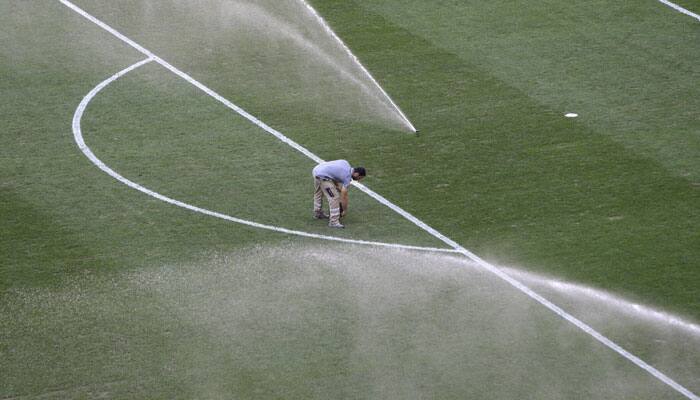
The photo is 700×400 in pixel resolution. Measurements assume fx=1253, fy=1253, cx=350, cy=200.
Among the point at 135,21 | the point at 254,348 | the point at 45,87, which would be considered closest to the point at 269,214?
the point at 254,348

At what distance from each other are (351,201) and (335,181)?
112 cm

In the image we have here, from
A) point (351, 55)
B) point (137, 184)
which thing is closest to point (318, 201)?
point (137, 184)

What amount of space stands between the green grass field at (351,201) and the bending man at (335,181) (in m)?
0.36

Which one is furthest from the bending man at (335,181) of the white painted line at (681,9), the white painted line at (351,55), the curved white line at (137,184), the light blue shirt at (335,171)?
the white painted line at (681,9)

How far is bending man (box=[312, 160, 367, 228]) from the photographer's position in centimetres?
1717

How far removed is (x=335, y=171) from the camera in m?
17.2

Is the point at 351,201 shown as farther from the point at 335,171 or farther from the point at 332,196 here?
the point at 335,171

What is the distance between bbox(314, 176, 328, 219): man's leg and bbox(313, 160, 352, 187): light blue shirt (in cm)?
17

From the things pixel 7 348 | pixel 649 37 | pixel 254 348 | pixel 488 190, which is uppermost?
pixel 649 37

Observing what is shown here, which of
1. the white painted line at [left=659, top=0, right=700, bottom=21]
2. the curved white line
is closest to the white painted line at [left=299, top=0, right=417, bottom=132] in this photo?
the curved white line

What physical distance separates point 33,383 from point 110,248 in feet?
11.0

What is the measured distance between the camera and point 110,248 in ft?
55.3

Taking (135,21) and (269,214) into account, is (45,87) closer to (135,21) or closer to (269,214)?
(135,21)

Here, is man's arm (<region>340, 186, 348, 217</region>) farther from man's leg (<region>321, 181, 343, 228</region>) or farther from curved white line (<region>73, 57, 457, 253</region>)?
curved white line (<region>73, 57, 457, 253</region>)
